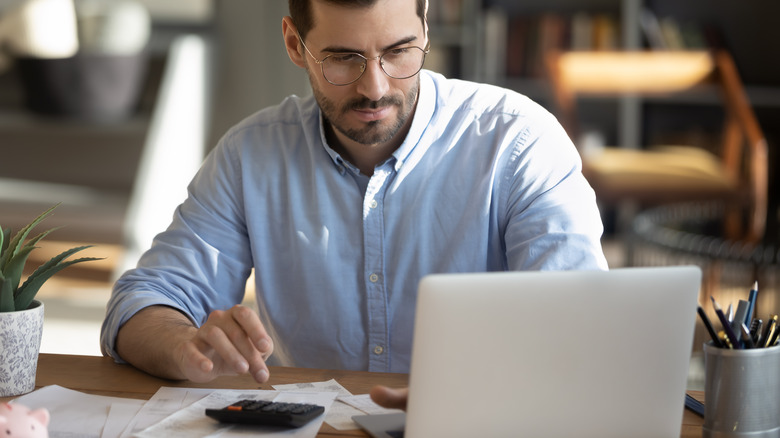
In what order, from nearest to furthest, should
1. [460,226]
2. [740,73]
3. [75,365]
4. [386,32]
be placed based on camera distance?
[75,365] → [386,32] → [460,226] → [740,73]

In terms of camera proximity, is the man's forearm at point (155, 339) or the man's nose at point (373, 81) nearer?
the man's forearm at point (155, 339)

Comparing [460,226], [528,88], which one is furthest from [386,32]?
[528,88]

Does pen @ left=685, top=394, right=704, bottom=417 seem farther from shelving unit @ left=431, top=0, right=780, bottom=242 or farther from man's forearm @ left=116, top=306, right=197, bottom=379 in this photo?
shelving unit @ left=431, top=0, right=780, bottom=242

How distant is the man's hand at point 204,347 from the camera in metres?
1.09

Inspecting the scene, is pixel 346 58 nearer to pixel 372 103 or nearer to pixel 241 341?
pixel 372 103

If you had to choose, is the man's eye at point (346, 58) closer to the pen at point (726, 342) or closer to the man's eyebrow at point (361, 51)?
the man's eyebrow at point (361, 51)

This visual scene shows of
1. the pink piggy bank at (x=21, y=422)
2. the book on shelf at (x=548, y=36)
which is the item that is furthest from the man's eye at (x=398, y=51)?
the book on shelf at (x=548, y=36)

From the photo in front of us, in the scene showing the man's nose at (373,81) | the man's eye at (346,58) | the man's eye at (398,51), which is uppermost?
the man's eye at (398,51)

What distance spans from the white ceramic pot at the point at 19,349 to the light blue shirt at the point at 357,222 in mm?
268

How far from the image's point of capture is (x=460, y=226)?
4.85 feet

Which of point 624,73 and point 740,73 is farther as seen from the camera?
point 740,73

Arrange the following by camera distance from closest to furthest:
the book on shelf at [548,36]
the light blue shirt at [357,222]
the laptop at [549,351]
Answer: the laptop at [549,351] → the light blue shirt at [357,222] → the book on shelf at [548,36]

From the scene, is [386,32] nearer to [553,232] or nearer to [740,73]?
[553,232]

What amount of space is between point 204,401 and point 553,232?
1.78ft
